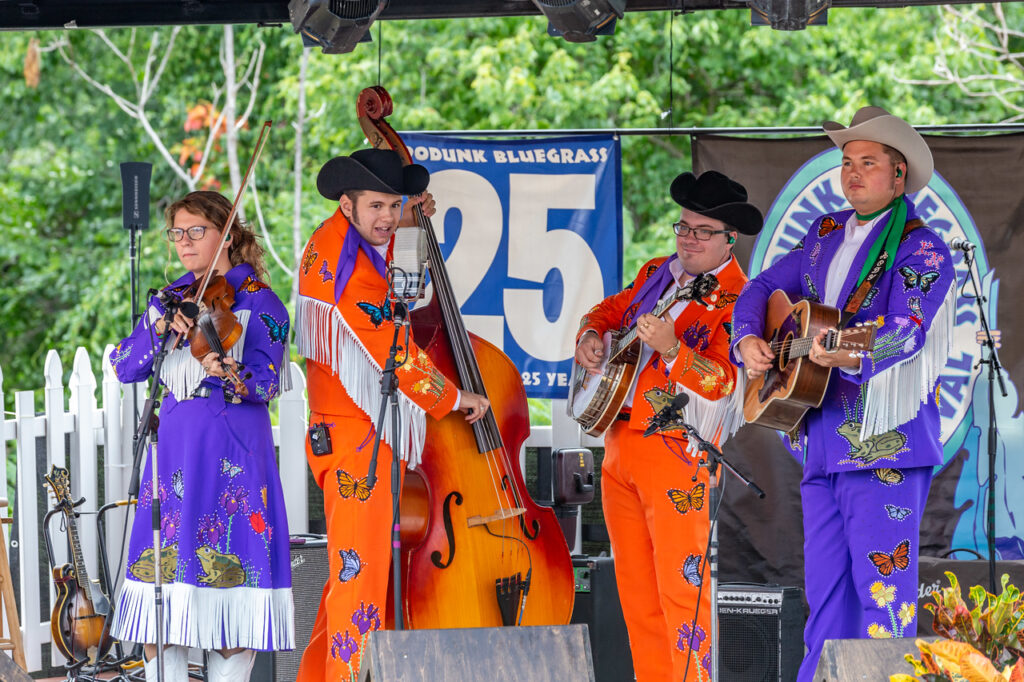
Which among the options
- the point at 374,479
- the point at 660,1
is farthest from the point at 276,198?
the point at 374,479

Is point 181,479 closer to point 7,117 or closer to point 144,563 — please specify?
point 144,563

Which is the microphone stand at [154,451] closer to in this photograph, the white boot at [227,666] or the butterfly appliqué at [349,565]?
the white boot at [227,666]

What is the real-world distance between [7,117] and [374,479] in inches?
403

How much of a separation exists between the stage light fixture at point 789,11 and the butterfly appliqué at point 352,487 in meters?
1.91

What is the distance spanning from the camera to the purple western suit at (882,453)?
3.64 m

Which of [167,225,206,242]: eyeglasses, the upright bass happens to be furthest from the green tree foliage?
[167,225,206,242]: eyeglasses

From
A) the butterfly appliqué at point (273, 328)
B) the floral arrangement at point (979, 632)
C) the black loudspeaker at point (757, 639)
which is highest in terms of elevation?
the butterfly appliqué at point (273, 328)

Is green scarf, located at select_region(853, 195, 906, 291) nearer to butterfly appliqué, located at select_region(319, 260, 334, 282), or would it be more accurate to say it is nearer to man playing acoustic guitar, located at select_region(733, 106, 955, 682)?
man playing acoustic guitar, located at select_region(733, 106, 955, 682)

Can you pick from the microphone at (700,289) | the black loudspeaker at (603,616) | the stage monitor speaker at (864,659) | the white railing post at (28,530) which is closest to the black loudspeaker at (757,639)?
the black loudspeaker at (603,616)

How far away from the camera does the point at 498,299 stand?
529cm

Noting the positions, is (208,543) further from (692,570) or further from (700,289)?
(700,289)

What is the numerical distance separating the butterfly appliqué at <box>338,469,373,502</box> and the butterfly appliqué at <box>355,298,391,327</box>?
1.54 feet

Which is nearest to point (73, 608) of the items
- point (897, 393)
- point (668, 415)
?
point (668, 415)

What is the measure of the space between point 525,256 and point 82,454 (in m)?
2.11
